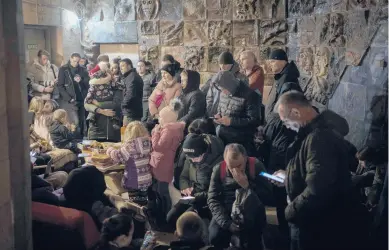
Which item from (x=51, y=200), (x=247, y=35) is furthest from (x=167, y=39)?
(x=51, y=200)

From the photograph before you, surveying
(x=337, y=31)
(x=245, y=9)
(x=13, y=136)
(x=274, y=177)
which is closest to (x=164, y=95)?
(x=337, y=31)

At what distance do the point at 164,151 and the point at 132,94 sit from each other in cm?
200

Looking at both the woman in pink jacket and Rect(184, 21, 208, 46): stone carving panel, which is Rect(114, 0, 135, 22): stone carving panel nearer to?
Rect(184, 21, 208, 46): stone carving panel

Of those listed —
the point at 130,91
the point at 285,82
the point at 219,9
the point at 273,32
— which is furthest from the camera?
the point at 219,9

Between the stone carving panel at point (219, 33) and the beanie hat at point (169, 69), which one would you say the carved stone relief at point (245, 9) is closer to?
the stone carving panel at point (219, 33)

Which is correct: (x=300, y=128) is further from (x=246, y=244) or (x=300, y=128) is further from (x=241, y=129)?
(x=241, y=129)

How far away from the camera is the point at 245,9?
8031 mm

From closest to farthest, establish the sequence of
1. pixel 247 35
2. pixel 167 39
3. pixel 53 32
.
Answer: pixel 247 35, pixel 167 39, pixel 53 32

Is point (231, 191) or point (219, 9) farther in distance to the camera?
point (219, 9)

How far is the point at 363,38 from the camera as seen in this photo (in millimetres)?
4523

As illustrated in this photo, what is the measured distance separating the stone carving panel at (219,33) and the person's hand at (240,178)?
189 inches

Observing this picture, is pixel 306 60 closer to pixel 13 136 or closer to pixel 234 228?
pixel 234 228

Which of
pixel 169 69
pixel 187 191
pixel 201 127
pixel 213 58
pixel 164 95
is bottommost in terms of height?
pixel 187 191

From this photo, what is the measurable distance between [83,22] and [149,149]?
5.91m
